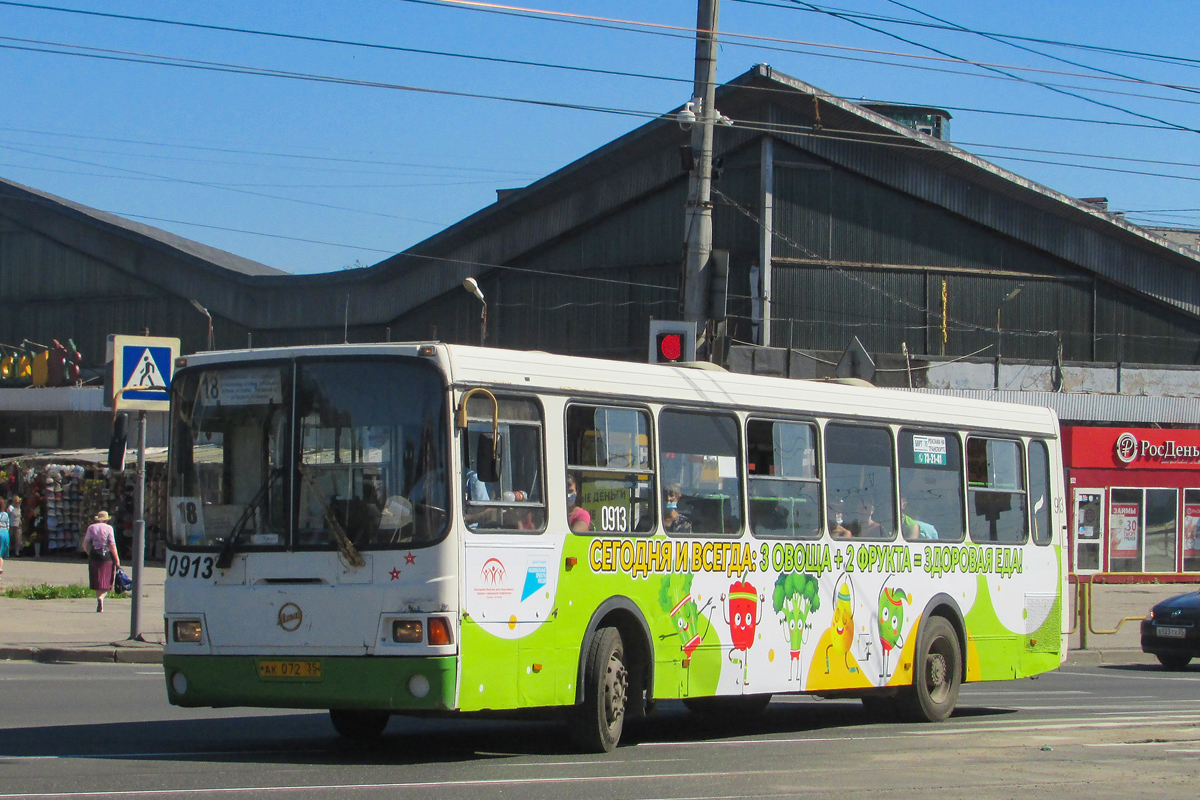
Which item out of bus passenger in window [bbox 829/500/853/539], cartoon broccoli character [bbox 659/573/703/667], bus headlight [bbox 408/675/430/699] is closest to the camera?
bus headlight [bbox 408/675/430/699]

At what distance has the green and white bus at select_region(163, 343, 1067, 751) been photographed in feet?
30.0

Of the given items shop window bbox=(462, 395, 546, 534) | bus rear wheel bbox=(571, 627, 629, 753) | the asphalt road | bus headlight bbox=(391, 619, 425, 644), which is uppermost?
shop window bbox=(462, 395, 546, 534)

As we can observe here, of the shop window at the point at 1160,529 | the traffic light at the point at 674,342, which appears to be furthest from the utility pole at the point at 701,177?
the shop window at the point at 1160,529

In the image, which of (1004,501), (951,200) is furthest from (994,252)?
(1004,501)

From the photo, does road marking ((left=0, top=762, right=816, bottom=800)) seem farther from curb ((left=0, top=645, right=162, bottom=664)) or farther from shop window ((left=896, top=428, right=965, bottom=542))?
curb ((left=0, top=645, right=162, bottom=664))

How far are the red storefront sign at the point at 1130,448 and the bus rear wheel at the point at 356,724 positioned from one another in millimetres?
27662

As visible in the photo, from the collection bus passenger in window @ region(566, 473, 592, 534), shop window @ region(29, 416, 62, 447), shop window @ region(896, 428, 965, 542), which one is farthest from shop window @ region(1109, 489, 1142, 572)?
shop window @ region(29, 416, 62, 447)

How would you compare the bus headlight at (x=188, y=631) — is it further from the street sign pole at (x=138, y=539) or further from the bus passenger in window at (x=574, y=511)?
the street sign pole at (x=138, y=539)

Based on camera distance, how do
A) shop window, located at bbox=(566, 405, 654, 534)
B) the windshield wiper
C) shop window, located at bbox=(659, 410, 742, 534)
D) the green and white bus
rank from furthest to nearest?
shop window, located at bbox=(659, 410, 742, 534)
shop window, located at bbox=(566, 405, 654, 534)
the windshield wiper
the green and white bus

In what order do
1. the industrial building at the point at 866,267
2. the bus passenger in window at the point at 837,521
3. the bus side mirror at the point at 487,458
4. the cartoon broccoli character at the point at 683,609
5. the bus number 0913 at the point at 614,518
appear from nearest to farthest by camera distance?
the bus side mirror at the point at 487,458, the bus number 0913 at the point at 614,518, the cartoon broccoli character at the point at 683,609, the bus passenger in window at the point at 837,521, the industrial building at the point at 866,267

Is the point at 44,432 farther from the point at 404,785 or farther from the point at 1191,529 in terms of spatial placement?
the point at 404,785

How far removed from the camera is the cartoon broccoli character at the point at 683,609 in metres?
10.8

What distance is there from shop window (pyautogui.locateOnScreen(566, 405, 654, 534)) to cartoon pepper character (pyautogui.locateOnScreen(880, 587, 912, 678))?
328 cm

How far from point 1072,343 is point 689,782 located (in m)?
31.2
